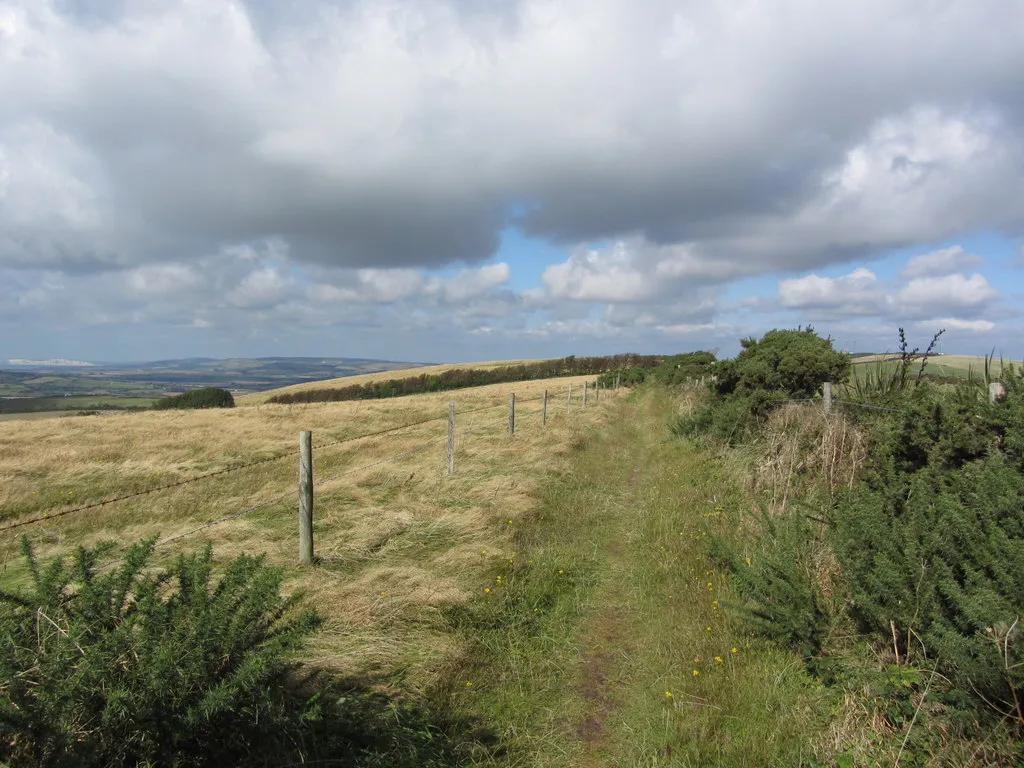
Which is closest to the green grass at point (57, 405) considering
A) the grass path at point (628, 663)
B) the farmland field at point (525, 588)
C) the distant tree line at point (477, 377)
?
the distant tree line at point (477, 377)

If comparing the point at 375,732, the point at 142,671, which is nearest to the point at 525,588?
the point at 375,732

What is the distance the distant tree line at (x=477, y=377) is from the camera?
186 feet

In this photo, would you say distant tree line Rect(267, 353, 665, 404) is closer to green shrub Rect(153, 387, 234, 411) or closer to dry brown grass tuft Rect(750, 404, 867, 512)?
green shrub Rect(153, 387, 234, 411)

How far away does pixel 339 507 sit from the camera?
29.5 feet

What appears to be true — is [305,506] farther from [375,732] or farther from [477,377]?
[477,377]

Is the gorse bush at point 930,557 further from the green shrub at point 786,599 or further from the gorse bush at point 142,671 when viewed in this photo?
the gorse bush at point 142,671

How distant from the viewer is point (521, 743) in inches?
147

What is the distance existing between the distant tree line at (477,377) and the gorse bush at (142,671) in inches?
2047

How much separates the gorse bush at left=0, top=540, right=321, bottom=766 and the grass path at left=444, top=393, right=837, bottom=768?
57.8 inches

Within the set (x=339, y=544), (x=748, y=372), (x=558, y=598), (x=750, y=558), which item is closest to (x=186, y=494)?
(x=339, y=544)

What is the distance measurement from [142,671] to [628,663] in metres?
3.48

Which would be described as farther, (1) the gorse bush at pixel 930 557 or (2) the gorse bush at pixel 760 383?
(2) the gorse bush at pixel 760 383

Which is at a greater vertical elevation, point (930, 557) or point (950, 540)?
point (950, 540)

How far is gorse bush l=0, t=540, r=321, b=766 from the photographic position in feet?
7.75
